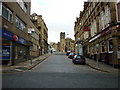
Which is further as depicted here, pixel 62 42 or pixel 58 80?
pixel 62 42

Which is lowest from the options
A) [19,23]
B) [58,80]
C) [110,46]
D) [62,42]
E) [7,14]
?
[58,80]

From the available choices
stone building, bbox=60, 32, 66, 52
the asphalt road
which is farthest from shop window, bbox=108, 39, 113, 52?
stone building, bbox=60, 32, 66, 52

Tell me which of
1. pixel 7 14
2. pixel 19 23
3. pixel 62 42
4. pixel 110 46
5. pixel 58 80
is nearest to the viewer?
pixel 58 80

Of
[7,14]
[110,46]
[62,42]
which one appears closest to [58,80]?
[7,14]

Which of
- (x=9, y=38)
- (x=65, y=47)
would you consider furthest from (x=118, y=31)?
(x=65, y=47)

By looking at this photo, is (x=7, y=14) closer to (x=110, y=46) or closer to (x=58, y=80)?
(x=58, y=80)

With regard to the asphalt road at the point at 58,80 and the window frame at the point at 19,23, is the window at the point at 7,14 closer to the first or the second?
the window frame at the point at 19,23

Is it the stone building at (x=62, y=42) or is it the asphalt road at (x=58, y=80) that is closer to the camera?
the asphalt road at (x=58, y=80)

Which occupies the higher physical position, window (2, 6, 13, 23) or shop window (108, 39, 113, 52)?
window (2, 6, 13, 23)

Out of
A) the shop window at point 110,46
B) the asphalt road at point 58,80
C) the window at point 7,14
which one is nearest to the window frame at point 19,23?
the window at point 7,14

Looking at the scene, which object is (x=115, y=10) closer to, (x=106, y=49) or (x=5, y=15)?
(x=106, y=49)

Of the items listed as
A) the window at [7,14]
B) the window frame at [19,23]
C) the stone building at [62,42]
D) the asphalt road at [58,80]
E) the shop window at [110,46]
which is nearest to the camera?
the asphalt road at [58,80]

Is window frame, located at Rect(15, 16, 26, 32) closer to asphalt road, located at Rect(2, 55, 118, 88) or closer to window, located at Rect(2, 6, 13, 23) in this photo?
window, located at Rect(2, 6, 13, 23)

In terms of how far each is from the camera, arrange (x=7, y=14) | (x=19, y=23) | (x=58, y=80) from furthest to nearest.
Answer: (x=19, y=23) → (x=7, y=14) → (x=58, y=80)
